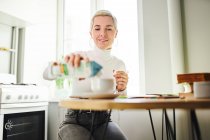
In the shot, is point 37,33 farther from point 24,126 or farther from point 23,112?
point 24,126

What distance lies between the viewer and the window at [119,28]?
2.28 m

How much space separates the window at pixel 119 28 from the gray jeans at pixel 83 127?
83cm

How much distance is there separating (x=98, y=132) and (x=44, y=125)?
4.23ft

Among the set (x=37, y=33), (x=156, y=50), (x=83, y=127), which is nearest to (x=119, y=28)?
(x=156, y=50)

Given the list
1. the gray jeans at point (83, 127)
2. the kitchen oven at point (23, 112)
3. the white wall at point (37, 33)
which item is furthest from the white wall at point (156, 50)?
the gray jeans at point (83, 127)

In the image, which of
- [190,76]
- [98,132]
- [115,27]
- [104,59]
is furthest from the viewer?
[115,27]

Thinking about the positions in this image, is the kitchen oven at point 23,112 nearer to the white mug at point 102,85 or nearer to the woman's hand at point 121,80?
the woman's hand at point 121,80

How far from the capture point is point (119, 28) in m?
2.42

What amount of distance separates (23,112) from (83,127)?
112cm

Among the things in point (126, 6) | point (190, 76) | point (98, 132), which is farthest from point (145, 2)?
point (98, 132)

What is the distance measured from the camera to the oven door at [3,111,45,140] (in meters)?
1.80

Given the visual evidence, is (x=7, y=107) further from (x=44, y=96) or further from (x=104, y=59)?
(x=104, y=59)

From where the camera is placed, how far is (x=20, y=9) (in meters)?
2.17

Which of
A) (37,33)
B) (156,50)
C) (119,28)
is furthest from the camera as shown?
(37,33)
